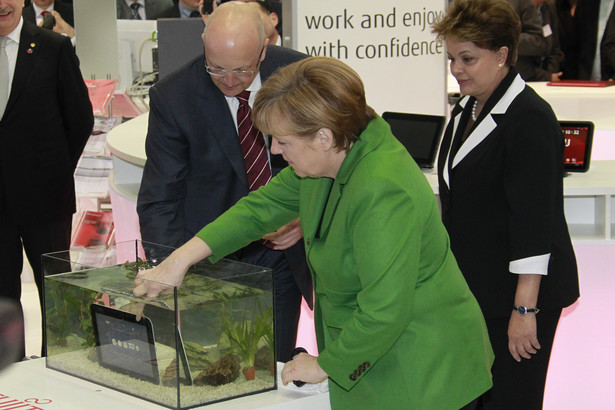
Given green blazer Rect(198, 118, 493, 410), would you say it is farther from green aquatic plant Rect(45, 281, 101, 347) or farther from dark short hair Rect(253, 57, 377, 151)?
green aquatic plant Rect(45, 281, 101, 347)

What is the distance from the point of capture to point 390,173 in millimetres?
1607

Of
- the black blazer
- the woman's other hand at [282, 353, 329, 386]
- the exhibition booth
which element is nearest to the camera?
the woman's other hand at [282, 353, 329, 386]

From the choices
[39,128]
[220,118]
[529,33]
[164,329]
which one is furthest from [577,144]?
[529,33]

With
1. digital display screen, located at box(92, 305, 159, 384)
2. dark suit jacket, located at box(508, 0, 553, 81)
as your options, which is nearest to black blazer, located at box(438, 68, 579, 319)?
digital display screen, located at box(92, 305, 159, 384)

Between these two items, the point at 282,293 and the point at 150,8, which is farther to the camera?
the point at 150,8

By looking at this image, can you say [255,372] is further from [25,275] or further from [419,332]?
[25,275]

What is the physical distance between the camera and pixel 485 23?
2291 millimetres

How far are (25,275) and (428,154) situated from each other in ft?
9.78

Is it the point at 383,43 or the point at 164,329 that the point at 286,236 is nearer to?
the point at 164,329

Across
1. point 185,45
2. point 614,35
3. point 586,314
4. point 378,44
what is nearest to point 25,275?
point 185,45

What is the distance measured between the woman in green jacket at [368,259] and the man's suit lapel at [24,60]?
2.01 m

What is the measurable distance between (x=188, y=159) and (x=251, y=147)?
0.19 metres

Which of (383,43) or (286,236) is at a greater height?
(383,43)

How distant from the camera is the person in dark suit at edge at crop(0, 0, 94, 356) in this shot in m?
3.56
